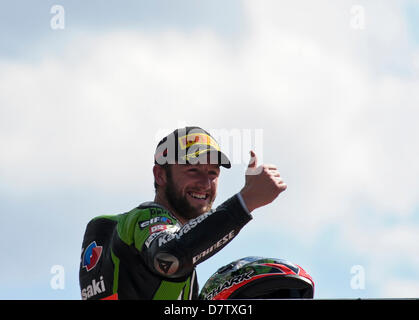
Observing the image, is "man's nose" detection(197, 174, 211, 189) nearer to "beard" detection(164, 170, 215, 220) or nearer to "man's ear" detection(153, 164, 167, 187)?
"beard" detection(164, 170, 215, 220)

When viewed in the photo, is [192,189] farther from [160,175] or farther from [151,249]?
[151,249]

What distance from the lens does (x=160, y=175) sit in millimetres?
6805

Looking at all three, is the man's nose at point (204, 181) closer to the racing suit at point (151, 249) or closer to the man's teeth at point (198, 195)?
the man's teeth at point (198, 195)

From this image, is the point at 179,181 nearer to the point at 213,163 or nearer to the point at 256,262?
the point at 213,163

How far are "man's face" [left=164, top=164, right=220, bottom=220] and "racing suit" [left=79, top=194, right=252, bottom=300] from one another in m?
0.47

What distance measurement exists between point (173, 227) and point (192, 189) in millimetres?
899

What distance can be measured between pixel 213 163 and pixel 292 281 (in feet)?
5.29

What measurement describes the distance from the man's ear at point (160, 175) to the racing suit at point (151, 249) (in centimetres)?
54

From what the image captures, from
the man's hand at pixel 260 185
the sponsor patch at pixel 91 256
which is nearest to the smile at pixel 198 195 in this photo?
the sponsor patch at pixel 91 256

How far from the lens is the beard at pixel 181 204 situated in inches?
257

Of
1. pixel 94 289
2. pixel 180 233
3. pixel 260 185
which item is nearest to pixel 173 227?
pixel 180 233

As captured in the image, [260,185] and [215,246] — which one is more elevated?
[260,185]

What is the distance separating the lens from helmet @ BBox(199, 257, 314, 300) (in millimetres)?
5383
